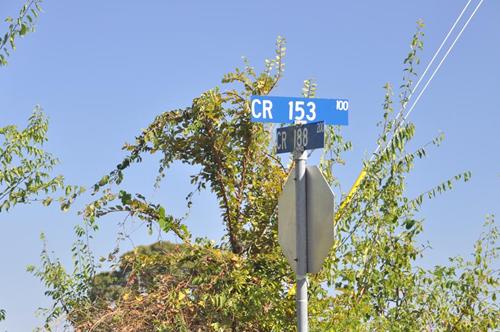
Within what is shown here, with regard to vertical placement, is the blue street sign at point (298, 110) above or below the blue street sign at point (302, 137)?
above

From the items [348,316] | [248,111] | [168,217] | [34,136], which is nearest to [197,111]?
[248,111]

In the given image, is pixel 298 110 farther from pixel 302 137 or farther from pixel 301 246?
pixel 301 246

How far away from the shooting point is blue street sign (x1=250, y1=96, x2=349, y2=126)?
22.9 ft

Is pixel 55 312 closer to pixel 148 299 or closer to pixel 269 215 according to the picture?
pixel 148 299

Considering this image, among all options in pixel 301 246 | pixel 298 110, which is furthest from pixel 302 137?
pixel 301 246

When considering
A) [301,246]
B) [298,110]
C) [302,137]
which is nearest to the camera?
[301,246]

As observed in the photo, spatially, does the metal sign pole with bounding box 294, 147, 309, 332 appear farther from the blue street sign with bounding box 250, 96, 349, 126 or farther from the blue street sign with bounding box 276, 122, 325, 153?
the blue street sign with bounding box 250, 96, 349, 126

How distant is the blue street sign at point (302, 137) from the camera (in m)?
6.73

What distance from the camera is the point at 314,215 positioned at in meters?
6.61

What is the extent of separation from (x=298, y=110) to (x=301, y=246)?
3.64ft

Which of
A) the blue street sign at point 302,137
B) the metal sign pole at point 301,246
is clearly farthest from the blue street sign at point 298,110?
the metal sign pole at point 301,246

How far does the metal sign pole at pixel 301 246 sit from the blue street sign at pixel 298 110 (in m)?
0.48

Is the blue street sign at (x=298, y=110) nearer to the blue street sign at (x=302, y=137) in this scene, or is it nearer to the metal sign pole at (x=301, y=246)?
the blue street sign at (x=302, y=137)

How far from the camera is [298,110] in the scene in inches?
277
